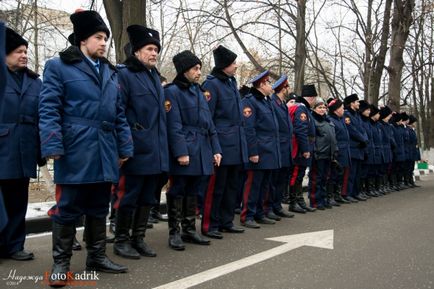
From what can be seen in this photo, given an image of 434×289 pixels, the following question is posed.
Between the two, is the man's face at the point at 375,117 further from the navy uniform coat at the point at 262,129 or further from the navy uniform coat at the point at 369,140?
the navy uniform coat at the point at 262,129

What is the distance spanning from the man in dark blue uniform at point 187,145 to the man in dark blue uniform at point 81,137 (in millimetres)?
1079

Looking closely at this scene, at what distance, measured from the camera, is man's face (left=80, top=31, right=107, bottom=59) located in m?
4.50

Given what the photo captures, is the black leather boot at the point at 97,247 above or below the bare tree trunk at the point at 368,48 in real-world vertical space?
below

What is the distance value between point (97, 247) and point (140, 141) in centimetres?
109

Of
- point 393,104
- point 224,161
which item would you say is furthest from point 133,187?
point 393,104

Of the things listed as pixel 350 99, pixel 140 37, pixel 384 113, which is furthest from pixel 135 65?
pixel 384 113

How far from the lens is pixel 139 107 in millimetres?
5070

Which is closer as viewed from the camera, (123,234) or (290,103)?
(123,234)

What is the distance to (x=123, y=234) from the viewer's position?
512 centimetres

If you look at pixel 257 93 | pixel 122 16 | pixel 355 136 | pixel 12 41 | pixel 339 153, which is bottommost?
pixel 339 153

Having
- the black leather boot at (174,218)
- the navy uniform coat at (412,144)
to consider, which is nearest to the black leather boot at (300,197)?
the black leather boot at (174,218)

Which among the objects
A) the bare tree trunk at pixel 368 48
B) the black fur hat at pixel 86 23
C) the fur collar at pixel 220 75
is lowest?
the fur collar at pixel 220 75

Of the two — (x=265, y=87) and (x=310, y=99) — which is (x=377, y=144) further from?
(x=265, y=87)

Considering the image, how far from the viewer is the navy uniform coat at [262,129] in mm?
7129
